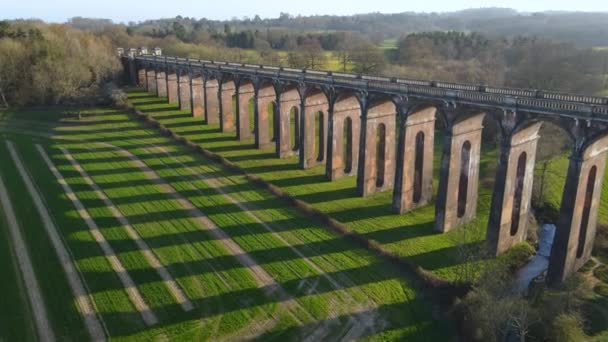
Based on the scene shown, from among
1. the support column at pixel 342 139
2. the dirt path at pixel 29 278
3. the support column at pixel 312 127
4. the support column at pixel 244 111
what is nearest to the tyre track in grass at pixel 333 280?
the support column at pixel 312 127

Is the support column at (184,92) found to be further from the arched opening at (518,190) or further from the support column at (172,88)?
the arched opening at (518,190)

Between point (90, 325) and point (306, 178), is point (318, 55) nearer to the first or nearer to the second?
point (306, 178)

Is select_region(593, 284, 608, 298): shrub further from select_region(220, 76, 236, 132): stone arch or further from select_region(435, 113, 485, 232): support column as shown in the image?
select_region(220, 76, 236, 132): stone arch

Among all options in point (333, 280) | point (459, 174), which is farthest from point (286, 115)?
point (333, 280)

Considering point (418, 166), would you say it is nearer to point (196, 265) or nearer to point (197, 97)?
point (196, 265)

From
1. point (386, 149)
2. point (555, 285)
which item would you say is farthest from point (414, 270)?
point (386, 149)

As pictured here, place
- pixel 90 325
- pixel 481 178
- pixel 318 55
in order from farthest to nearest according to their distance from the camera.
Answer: pixel 318 55 < pixel 481 178 < pixel 90 325
